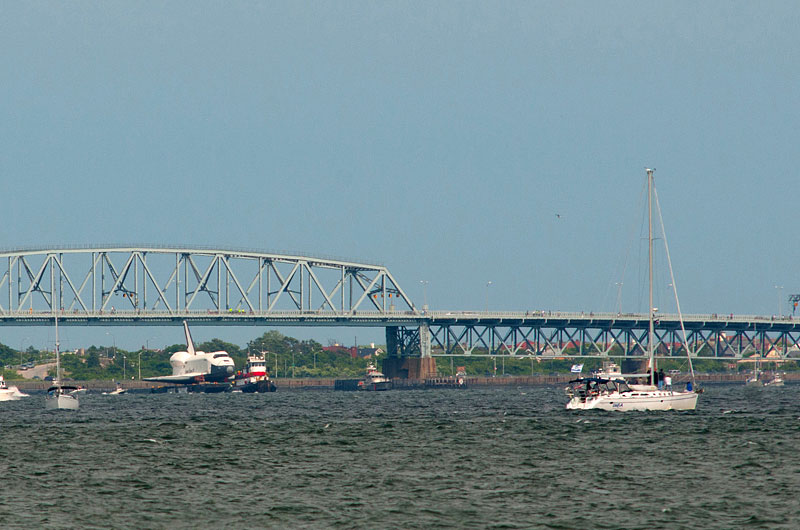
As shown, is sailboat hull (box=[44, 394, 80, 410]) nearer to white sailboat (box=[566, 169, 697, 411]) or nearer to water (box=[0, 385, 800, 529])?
water (box=[0, 385, 800, 529])

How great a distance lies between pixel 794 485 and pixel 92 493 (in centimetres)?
2787

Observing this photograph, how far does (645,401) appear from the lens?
98.9m

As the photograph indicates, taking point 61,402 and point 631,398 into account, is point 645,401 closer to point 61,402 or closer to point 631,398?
point 631,398

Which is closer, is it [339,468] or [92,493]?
[92,493]

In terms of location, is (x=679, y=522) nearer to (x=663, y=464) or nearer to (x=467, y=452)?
(x=663, y=464)

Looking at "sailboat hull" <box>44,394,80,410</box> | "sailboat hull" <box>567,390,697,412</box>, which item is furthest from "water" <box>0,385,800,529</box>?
"sailboat hull" <box>44,394,80,410</box>

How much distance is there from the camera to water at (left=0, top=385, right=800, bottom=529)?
4375 cm

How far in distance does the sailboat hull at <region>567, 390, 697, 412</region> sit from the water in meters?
6.28

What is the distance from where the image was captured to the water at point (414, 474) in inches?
1722

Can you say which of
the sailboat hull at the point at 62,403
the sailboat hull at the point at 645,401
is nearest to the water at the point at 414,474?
the sailboat hull at the point at 645,401

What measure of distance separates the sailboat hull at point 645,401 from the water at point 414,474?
628 cm

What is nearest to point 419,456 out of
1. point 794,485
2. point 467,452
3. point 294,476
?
point 467,452

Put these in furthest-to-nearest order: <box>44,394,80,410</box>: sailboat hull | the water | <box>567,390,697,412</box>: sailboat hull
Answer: <box>44,394,80,410</box>: sailboat hull < <box>567,390,697,412</box>: sailboat hull < the water

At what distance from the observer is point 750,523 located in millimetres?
41625
